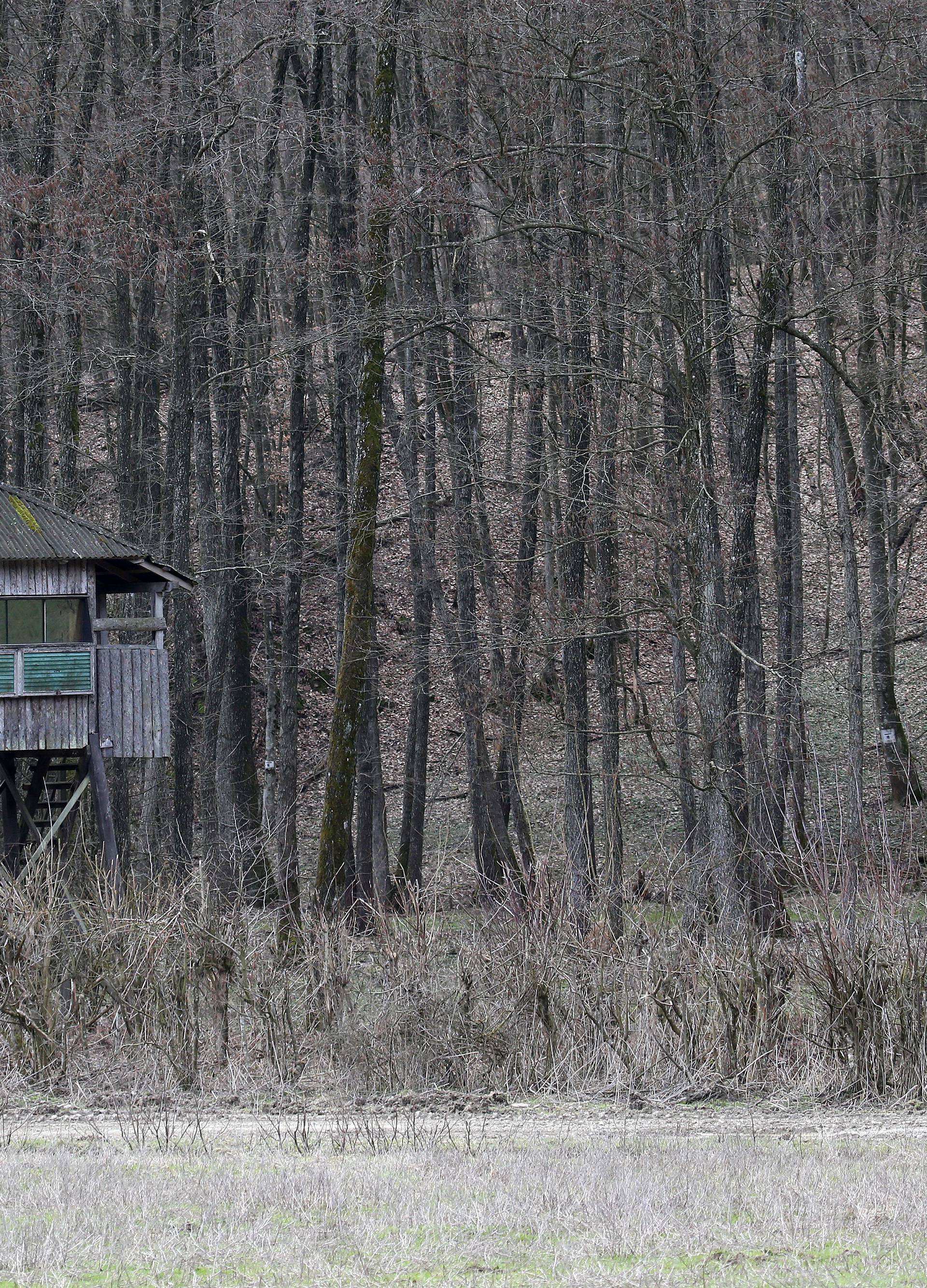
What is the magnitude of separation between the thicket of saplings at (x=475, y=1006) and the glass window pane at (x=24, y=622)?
7.03 meters

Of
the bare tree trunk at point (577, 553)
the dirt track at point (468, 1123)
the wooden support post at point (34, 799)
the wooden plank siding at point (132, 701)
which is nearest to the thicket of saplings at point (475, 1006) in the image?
the dirt track at point (468, 1123)

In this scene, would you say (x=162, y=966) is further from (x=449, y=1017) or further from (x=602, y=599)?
(x=602, y=599)

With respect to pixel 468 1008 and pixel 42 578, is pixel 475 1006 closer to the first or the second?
pixel 468 1008

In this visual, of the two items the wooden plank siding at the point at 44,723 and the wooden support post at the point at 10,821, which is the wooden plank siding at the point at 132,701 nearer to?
the wooden plank siding at the point at 44,723

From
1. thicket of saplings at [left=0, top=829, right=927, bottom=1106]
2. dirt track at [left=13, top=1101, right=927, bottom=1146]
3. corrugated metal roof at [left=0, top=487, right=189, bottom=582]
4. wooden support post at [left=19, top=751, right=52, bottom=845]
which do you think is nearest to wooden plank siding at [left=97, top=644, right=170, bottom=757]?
wooden support post at [left=19, top=751, right=52, bottom=845]

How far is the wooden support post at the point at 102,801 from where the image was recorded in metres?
17.5

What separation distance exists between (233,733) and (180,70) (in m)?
10.3

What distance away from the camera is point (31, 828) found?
59.5 ft

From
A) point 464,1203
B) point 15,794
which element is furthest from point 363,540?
point 464,1203

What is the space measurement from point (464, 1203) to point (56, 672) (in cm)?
1188

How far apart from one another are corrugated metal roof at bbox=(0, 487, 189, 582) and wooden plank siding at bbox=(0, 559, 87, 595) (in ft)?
0.55

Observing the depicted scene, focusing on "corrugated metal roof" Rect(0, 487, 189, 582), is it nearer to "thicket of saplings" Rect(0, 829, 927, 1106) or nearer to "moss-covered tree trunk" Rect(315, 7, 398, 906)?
"moss-covered tree trunk" Rect(315, 7, 398, 906)

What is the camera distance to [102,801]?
17688mm

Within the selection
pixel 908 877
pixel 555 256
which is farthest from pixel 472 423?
pixel 908 877
